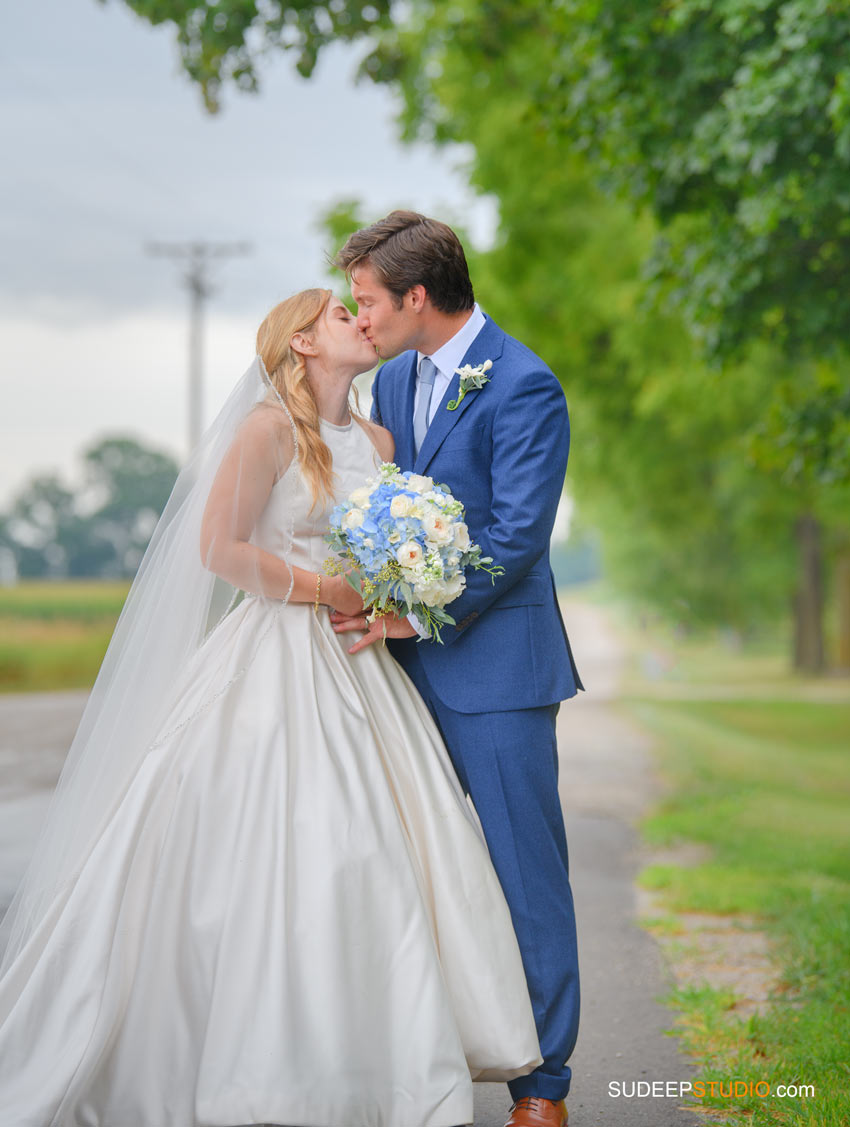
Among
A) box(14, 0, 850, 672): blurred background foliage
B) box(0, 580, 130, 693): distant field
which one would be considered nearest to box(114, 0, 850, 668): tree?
box(14, 0, 850, 672): blurred background foliage

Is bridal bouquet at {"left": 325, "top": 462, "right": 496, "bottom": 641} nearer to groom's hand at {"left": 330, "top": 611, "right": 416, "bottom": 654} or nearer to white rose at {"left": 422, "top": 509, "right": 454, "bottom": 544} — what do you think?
white rose at {"left": 422, "top": 509, "right": 454, "bottom": 544}

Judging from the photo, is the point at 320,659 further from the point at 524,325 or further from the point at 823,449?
the point at 524,325

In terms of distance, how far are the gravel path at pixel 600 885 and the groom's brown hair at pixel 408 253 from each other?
261 cm

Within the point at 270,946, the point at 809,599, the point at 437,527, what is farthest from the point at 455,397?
the point at 809,599

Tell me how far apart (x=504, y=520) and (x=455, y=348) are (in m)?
0.65

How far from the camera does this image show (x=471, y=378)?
382 centimetres

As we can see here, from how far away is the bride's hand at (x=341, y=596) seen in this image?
3816 mm

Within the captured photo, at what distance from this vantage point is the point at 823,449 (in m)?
8.43

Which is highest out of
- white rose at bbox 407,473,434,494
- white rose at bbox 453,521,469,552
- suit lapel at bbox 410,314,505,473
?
suit lapel at bbox 410,314,505,473

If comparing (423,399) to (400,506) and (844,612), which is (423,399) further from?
(844,612)

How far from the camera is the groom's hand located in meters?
3.79

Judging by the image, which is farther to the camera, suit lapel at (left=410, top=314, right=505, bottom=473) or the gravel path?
the gravel path

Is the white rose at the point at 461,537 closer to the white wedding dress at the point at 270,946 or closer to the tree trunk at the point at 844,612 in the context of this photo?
the white wedding dress at the point at 270,946

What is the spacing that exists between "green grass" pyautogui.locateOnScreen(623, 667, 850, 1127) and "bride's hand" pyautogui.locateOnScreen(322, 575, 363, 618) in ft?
6.31
